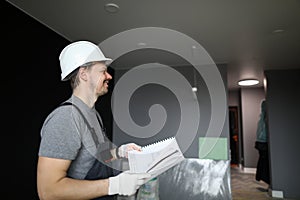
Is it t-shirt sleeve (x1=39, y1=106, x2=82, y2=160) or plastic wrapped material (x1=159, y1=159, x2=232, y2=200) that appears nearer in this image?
t-shirt sleeve (x1=39, y1=106, x2=82, y2=160)

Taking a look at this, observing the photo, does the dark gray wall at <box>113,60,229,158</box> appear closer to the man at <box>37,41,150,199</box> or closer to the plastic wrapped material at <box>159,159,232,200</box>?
the plastic wrapped material at <box>159,159,232,200</box>

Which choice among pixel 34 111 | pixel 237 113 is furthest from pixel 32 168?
pixel 237 113

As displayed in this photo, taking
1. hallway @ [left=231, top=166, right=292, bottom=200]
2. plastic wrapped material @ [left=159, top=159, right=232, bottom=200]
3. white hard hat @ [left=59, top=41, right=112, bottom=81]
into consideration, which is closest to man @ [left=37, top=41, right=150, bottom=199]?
white hard hat @ [left=59, top=41, right=112, bottom=81]

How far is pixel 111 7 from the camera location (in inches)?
73.9

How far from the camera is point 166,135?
3.56m

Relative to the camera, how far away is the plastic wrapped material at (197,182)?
172 cm

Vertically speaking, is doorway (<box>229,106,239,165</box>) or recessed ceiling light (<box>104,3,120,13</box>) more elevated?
recessed ceiling light (<box>104,3,120,13</box>)

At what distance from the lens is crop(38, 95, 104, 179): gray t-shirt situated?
0.74 meters

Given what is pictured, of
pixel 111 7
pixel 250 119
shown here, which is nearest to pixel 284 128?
pixel 250 119

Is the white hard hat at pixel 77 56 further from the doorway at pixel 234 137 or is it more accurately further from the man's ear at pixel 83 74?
the doorway at pixel 234 137

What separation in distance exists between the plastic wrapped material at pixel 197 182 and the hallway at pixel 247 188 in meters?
1.87

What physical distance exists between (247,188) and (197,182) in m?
2.87

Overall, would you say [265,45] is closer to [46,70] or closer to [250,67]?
[250,67]

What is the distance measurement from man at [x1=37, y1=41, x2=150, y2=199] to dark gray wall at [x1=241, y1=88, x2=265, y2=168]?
526 centimetres
